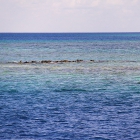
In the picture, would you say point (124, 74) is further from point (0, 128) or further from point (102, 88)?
point (0, 128)

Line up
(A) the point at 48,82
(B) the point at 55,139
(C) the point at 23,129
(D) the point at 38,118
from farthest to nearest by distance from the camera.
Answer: (A) the point at 48,82 < (D) the point at 38,118 < (C) the point at 23,129 < (B) the point at 55,139

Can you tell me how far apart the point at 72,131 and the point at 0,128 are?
4.32m

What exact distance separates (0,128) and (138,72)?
34650 mm

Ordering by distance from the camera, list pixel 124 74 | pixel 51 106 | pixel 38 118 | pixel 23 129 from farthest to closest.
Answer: pixel 124 74 → pixel 51 106 → pixel 38 118 → pixel 23 129

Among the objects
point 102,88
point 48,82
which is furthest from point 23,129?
point 48,82

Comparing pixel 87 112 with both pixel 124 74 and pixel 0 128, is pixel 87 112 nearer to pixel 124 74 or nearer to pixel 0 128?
pixel 0 128

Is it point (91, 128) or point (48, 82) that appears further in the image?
point (48, 82)

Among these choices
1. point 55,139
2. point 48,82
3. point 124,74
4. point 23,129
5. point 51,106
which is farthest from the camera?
point 124,74

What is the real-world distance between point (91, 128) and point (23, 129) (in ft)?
13.1

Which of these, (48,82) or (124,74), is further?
(124,74)

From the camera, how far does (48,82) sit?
53844 millimetres

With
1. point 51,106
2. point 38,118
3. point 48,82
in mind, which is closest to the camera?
point 38,118

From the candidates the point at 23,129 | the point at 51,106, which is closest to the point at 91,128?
the point at 23,129

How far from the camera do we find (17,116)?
34.9 metres
